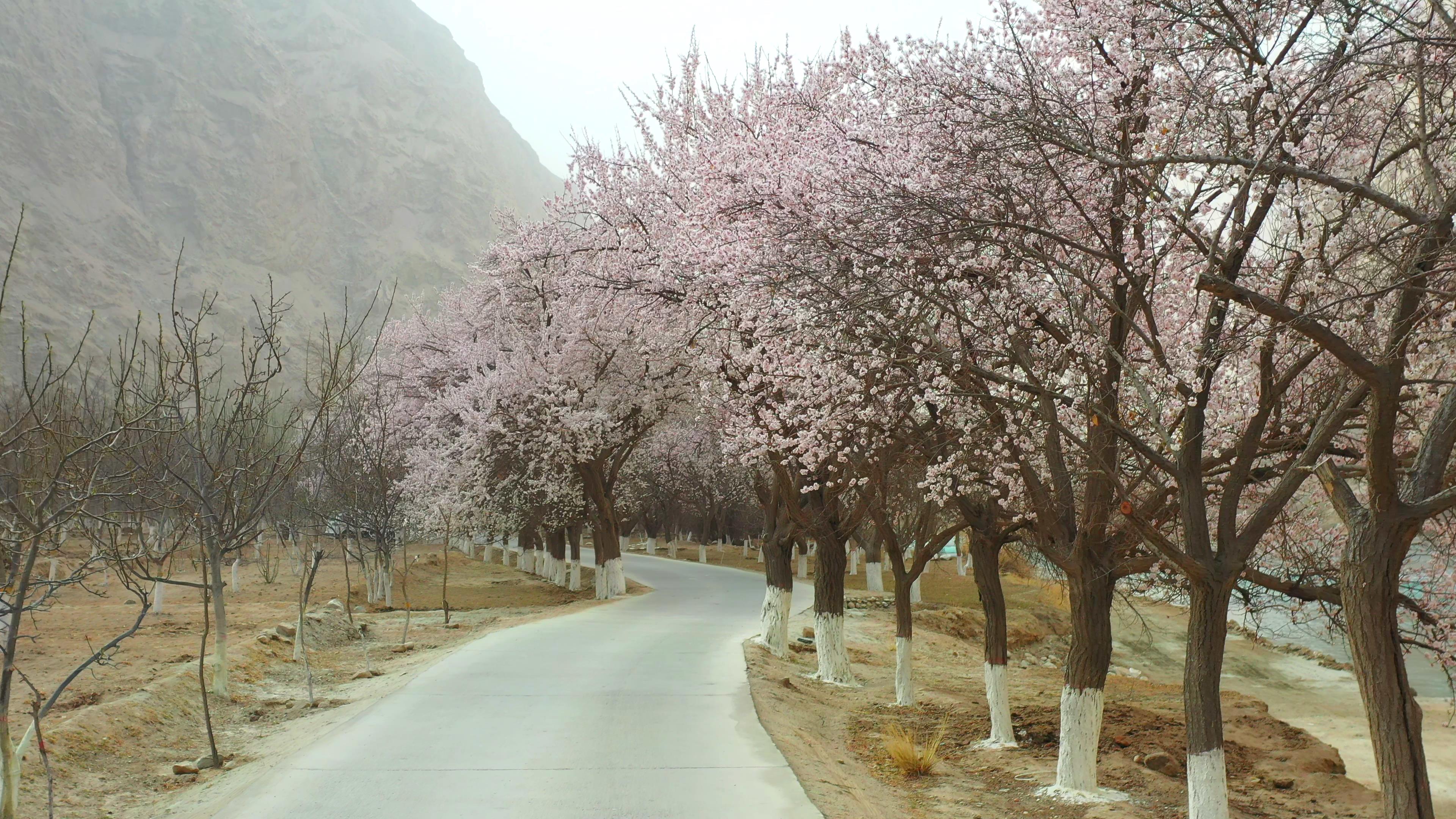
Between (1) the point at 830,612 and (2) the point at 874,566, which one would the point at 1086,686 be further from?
(2) the point at 874,566

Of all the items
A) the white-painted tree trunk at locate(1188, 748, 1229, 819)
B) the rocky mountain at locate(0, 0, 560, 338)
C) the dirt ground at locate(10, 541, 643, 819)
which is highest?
the rocky mountain at locate(0, 0, 560, 338)

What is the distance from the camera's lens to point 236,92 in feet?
403

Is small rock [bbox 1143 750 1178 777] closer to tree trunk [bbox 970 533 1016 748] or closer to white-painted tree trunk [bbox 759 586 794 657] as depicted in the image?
tree trunk [bbox 970 533 1016 748]

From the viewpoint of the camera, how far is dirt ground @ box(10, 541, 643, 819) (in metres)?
9.25

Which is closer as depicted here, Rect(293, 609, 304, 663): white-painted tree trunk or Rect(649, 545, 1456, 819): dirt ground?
Rect(649, 545, 1456, 819): dirt ground

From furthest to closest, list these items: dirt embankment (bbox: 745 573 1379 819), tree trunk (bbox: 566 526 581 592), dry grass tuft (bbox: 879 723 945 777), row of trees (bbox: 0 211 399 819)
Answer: tree trunk (bbox: 566 526 581 592)
dry grass tuft (bbox: 879 723 945 777)
dirt embankment (bbox: 745 573 1379 819)
row of trees (bbox: 0 211 399 819)

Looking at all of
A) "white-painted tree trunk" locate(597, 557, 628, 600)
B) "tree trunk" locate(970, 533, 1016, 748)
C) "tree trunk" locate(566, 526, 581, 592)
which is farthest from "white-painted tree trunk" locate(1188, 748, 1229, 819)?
"tree trunk" locate(566, 526, 581, 592)

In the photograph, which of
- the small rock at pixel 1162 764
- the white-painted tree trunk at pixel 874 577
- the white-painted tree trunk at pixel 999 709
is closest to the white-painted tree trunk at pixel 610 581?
the white-painted tree trunk at pixel 874 577

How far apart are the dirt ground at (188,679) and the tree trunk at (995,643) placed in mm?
7501

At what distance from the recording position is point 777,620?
58.9 ft

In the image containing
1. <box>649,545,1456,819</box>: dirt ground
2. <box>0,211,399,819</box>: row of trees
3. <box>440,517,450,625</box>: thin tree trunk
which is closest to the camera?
<box>0,211,399,819</box>: row of trees

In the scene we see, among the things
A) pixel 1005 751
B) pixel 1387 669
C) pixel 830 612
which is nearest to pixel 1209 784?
pixel 1387 669

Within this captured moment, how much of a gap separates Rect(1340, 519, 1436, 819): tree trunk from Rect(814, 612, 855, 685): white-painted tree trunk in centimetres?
1016

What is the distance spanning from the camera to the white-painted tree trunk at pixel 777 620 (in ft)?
58.5
